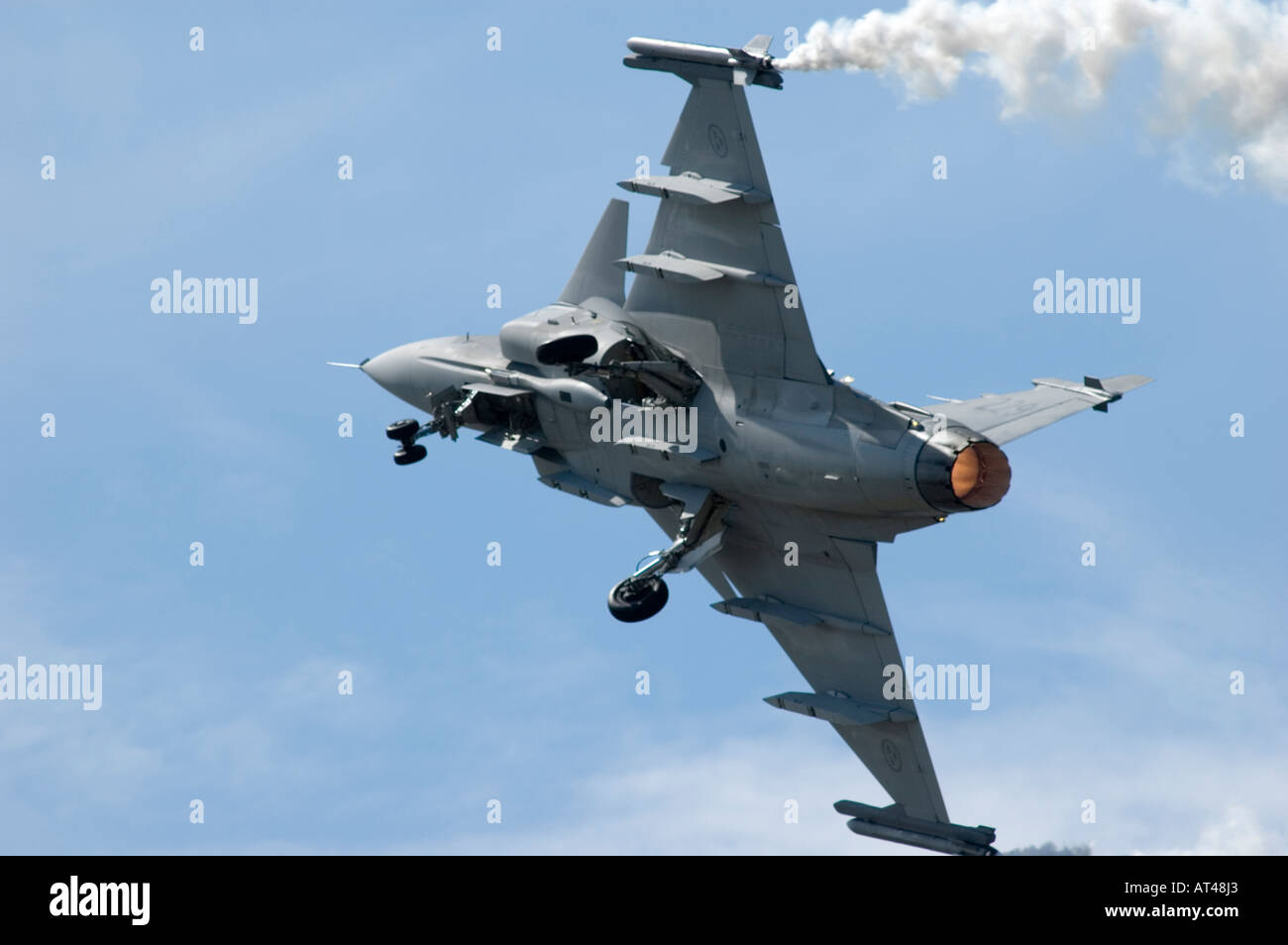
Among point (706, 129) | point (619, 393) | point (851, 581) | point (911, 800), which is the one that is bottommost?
point (911, 800)

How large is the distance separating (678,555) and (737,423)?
329 cm

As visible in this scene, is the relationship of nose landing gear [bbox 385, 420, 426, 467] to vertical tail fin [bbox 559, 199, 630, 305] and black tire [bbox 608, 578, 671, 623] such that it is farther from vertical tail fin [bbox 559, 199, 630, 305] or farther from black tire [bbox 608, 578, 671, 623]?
black tire [bbox 608, 578, 671, 623]

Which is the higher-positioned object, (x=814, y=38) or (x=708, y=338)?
(x=814, y=38)

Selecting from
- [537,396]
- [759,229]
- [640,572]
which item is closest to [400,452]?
[537,396]

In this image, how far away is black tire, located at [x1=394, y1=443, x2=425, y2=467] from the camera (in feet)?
168

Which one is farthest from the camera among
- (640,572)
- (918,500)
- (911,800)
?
(911,800)

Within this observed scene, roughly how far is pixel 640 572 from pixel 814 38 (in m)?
11.2

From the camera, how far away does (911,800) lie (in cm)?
5003

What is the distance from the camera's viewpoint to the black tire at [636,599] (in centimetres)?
4594

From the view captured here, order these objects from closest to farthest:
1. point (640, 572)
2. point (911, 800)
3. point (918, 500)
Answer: point (918, 500) → point (640, 572) → point (911, 800)

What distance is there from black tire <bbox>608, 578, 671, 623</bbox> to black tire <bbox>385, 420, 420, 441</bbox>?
7484 millimetres

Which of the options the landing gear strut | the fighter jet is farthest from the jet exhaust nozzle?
the landing gear strut

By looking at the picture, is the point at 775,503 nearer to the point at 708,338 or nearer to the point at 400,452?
the point at 708,338

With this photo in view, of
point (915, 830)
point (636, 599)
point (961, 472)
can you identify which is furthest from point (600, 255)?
point (915, 830)
